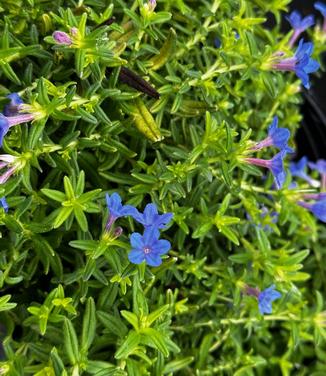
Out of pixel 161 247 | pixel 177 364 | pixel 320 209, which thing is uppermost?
pixel 161 247

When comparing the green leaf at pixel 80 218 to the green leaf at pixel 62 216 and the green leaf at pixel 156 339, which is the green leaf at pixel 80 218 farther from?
the green leaf at pixel 156 339

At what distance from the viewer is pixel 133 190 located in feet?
4.43

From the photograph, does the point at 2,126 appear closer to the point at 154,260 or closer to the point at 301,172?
the point at 154,260

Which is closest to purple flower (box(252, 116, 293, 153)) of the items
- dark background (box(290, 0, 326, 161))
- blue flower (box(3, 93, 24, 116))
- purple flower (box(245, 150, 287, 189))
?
purple flower (box(245, 150, 287, 189))

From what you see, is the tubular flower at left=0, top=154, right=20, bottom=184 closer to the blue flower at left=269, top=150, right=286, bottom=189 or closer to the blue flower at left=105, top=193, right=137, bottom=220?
the blue flower at left=105, top=193, right=137, bottom=220

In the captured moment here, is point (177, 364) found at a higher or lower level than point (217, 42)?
lower

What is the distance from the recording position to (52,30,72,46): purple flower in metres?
1.26

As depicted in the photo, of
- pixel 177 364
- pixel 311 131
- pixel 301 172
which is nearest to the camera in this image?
pixel 177 364

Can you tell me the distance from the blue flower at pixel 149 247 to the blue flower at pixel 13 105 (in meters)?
0.33

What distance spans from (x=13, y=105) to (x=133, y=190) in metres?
0.29

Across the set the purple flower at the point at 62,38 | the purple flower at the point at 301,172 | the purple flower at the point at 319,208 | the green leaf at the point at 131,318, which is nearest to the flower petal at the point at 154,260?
the green leaf at the point at 131,318

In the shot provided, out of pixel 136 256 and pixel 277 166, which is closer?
pixel 136 256

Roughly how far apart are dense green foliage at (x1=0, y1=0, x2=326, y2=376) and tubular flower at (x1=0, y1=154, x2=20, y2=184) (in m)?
0.01

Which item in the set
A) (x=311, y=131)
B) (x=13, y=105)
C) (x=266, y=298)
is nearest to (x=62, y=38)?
(x=13, y=105)
